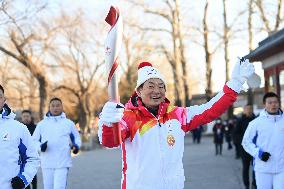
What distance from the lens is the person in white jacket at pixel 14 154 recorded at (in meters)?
4.69

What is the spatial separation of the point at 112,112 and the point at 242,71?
128 centimetres

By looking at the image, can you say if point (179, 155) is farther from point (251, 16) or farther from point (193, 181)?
point (251, 16)

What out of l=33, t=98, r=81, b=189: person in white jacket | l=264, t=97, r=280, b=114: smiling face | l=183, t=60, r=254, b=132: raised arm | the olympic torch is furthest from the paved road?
the olympic torch

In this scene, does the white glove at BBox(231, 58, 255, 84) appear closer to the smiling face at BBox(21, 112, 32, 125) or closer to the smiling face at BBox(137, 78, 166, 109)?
the smiling face at BBox(137, 78, 166, 109)

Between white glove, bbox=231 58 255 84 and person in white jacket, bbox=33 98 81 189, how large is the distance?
169 inches

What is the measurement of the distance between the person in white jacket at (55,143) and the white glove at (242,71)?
429cm

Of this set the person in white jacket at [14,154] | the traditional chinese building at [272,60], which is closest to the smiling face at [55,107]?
the person in white jacket at [14,154]

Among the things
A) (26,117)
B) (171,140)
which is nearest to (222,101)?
(171,140)

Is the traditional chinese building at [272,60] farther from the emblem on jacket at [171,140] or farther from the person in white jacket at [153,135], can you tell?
the emblem on jacket at [171,140]

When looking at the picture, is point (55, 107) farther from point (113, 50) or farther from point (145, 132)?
point (113, 50)

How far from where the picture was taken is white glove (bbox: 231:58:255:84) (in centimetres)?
405

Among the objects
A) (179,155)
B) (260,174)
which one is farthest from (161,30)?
(179,155)

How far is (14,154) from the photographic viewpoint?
4.77 metres

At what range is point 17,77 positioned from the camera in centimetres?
4462
